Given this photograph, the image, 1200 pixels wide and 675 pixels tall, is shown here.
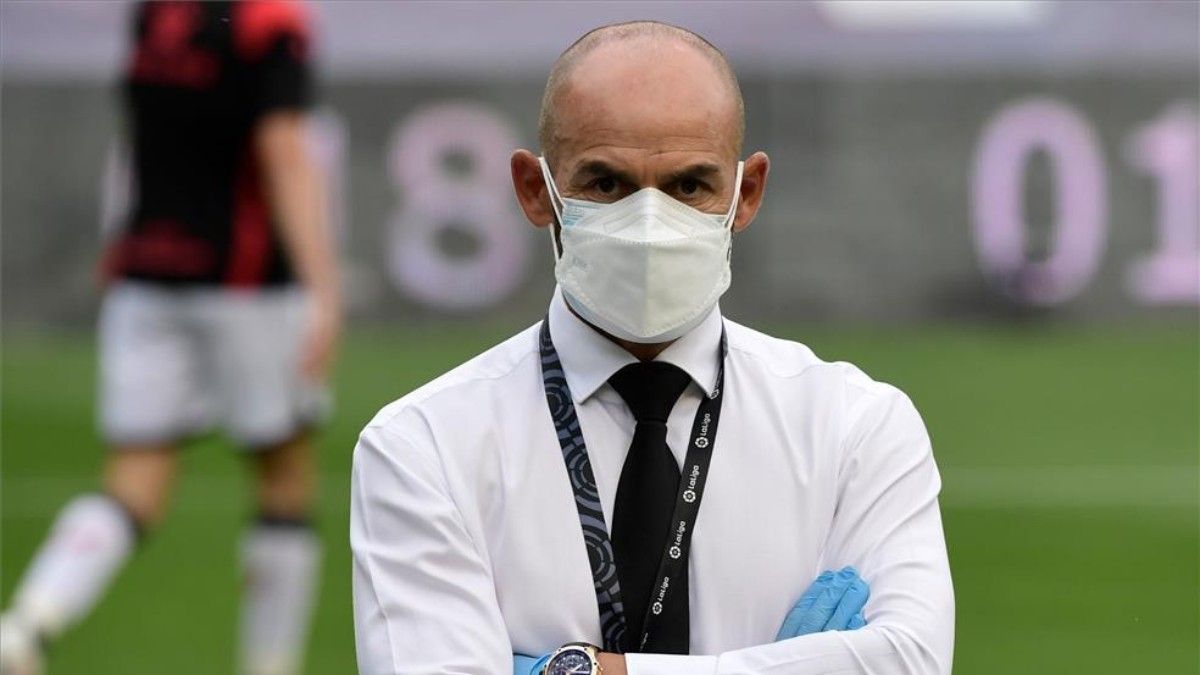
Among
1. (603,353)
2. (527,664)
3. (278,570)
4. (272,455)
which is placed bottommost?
(278,570)

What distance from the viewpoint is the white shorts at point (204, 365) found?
283 inches

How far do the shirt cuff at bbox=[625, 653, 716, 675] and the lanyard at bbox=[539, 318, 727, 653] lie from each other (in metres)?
0.06

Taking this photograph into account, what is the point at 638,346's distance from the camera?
2871mm

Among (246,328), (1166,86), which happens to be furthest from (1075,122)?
(246,328)

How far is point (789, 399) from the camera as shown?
284 centimetres

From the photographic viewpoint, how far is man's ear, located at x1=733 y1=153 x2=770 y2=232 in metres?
→ 2.89

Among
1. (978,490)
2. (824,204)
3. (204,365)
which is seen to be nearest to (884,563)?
(204,365)

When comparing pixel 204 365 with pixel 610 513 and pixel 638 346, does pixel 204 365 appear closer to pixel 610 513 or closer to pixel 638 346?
pixel 638 346

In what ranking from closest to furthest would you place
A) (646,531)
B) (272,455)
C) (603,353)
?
1. (646,531)
2. (603,353)
3. (272,455)

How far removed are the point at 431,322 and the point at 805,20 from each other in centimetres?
584

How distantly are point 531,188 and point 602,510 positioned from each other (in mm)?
454

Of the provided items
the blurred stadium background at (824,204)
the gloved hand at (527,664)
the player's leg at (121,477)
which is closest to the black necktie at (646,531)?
the gloved hand at (527,664)

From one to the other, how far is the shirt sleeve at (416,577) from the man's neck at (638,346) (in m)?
0.28

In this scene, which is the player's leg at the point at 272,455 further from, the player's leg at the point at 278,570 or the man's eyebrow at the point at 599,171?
the man's eyebrow at the point at 599,171
